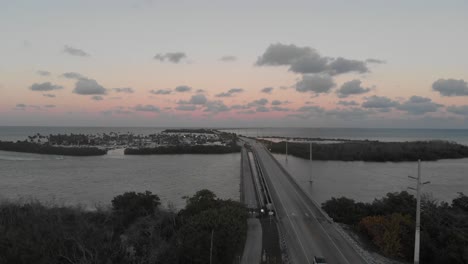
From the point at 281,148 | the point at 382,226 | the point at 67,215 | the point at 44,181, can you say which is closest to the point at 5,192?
the point at 44,181

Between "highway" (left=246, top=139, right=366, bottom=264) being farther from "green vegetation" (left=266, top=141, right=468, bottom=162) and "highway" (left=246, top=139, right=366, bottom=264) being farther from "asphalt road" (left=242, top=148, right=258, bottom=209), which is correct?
"green vegetation" (left=266, top=141, right=468, bottom=162)

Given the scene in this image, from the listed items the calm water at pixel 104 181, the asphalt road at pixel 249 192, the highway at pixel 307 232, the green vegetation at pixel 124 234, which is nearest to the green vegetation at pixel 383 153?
the calm water at pixel 104 181

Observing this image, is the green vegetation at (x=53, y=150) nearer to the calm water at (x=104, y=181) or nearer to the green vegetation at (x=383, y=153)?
the calm water at (x=104, y=181)

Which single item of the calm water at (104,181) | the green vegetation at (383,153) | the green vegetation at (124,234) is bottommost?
the calm water at (104,181)

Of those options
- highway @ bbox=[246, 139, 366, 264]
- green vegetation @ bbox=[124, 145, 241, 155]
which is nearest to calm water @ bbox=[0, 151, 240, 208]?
highway @ bbox=[246, 139, 366, 264]

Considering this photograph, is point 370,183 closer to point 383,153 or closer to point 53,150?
point 383,153

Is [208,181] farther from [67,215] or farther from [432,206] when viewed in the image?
[432,206]
